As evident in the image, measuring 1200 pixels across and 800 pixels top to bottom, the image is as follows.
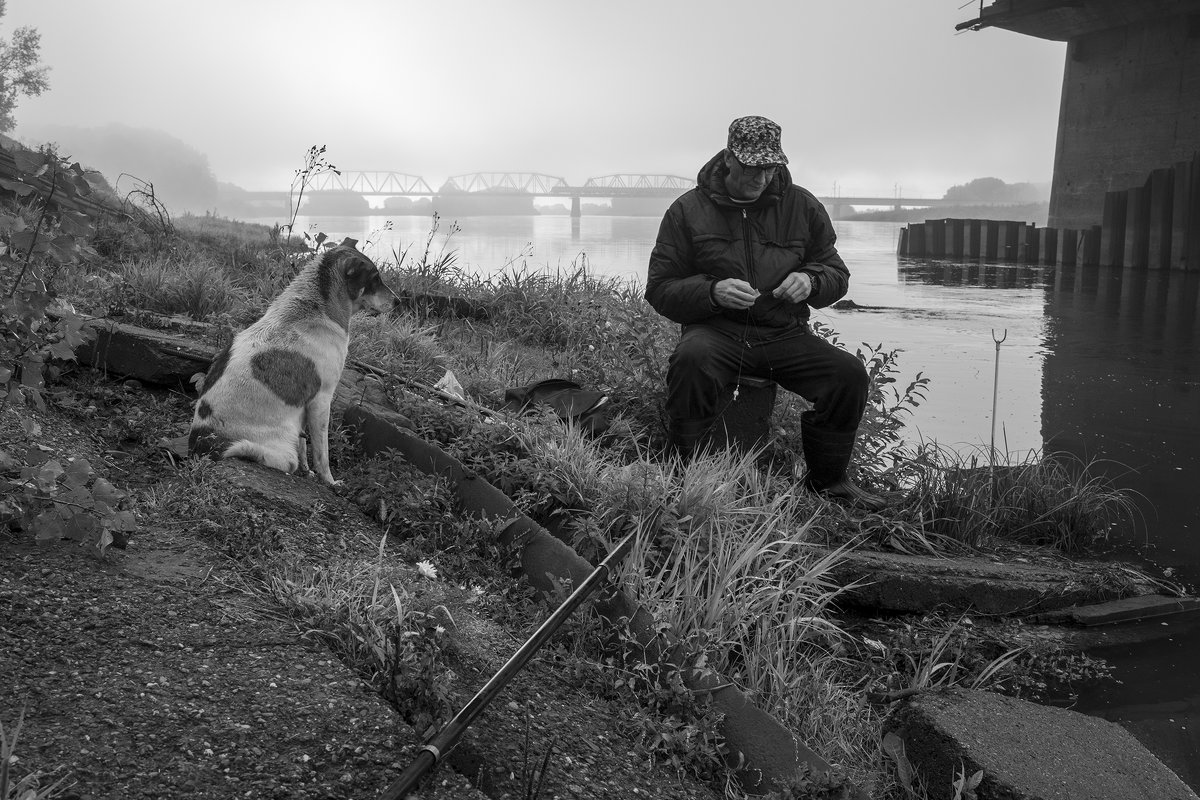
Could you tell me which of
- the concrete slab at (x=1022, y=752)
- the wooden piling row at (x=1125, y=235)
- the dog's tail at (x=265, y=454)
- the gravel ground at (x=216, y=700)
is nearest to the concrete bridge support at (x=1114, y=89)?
the wooden piling row at (x=1125, y=235)

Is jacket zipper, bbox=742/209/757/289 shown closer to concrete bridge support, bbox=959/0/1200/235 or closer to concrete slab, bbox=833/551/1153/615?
concrete slab, bbox=833/551/1153/615

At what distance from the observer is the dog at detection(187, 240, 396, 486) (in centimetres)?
476

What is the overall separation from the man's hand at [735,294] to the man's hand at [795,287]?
0.17 metres

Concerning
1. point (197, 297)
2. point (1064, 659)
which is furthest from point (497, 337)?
point (1064, 659)

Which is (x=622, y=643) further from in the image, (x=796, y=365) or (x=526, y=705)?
(x=796, y=365)

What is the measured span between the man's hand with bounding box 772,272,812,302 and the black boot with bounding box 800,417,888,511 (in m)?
0.81

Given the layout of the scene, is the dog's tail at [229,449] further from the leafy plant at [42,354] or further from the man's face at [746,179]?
the man's face at [746,179]

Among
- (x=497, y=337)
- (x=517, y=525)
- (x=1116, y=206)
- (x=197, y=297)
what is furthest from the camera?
(x=1116, y=206)

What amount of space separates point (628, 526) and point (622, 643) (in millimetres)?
1027

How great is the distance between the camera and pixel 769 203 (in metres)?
6.20

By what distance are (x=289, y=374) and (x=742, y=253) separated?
2.88 meters

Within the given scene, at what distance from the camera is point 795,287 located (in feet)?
19.4

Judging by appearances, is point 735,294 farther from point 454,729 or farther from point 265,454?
point 454,729

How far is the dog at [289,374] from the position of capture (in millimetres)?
4762
